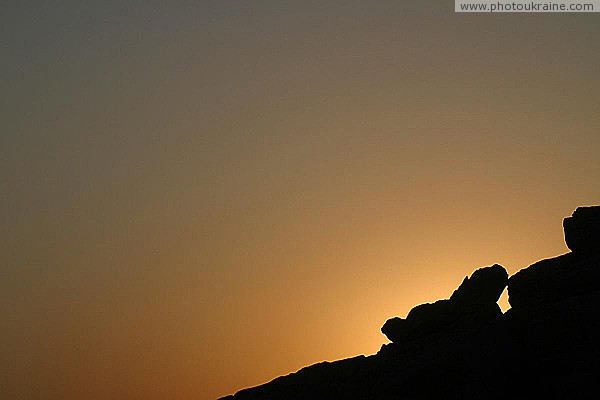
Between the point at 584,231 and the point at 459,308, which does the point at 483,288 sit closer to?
the point at 459,308

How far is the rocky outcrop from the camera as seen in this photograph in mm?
53969

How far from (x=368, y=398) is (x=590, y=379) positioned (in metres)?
13.9

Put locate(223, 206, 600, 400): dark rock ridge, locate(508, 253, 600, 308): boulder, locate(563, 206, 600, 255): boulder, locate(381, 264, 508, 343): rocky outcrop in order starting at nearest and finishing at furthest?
locate(223, 206, 600, 400): dark rock ridge, locate(508, 253, 600, 308): boulder, locate(563, 206, 600, 255): boulder, locate(381, 264, 508, 343): rocky outcrop

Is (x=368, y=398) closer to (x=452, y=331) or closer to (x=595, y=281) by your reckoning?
(x=452, y=331)

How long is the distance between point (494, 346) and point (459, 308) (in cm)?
1065

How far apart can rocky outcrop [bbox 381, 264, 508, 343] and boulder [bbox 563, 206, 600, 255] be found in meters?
5.61

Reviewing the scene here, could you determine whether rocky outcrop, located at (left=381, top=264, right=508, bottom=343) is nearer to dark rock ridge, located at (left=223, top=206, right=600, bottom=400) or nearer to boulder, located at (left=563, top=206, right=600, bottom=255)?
dark rock ridge, located at (left=223, top=206, right=600, bottom=400)

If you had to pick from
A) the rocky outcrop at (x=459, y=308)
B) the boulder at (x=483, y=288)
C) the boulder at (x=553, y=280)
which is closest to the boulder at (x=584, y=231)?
the boulder at (x=553, y=280)

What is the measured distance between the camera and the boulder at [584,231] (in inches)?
2019

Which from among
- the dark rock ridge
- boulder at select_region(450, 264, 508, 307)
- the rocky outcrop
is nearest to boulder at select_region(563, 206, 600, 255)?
the dark rock ridge

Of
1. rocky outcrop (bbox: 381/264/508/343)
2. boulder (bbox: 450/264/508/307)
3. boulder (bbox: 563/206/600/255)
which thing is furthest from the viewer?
boulder (bbox: 450/264/508/307)

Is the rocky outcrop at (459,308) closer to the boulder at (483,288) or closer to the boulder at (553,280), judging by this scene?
the boulder at (483,288)

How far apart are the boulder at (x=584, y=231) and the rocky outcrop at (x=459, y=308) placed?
221 inches

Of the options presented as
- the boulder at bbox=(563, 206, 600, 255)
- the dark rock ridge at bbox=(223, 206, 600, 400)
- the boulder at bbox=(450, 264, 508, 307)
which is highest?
the boulder at bbox=(563, 206, 600, 255)
